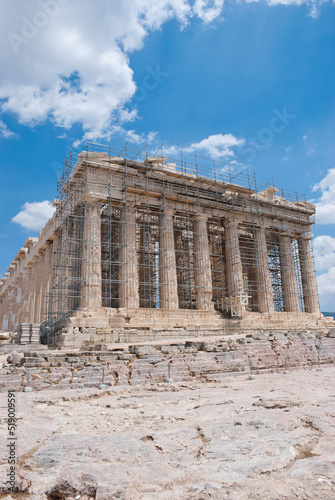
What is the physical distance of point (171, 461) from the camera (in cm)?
373

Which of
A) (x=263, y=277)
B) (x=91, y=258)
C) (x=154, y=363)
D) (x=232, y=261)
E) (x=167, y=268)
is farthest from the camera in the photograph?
(x=263, y=277)

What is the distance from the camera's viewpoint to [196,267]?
26.9m

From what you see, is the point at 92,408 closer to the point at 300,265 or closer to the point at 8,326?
the point at 300,265

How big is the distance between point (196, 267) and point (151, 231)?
5001 millimetres

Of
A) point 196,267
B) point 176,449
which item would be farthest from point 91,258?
point 176,449

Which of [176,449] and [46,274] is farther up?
[46,274]

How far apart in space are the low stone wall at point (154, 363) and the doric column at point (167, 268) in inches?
394

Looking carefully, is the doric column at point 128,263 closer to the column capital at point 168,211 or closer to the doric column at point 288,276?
the column capital at point 168,211

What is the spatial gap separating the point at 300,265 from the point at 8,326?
30505 mm

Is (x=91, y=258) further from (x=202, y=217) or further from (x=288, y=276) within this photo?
(x=288, y=276)

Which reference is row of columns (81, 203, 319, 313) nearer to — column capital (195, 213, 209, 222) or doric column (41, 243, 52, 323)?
column capital (195, 213, 209, 222)

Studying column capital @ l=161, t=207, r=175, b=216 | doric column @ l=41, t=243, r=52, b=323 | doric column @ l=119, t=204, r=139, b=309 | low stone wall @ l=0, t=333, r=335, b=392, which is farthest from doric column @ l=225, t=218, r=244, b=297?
low stone wall @ l=0, t=333, r=335, b=392

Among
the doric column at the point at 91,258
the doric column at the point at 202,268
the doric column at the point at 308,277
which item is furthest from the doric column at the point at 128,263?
the doric column at the point at 308,277

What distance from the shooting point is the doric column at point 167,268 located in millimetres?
24484
